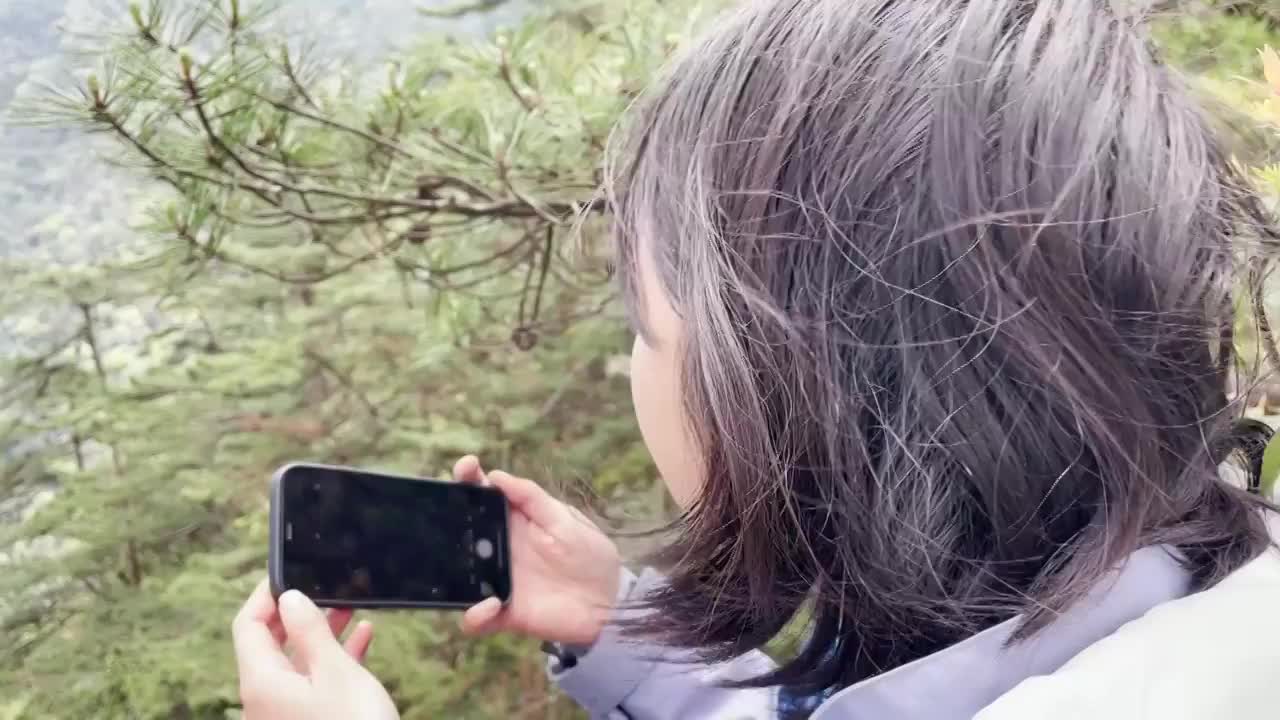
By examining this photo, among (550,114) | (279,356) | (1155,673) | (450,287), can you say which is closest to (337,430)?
(279,356)

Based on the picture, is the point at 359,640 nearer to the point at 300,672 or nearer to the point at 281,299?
the point at 300,672

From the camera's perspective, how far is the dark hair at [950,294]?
38 cm

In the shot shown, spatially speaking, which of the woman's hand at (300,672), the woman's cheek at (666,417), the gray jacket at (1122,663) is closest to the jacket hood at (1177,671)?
the gray jacket at (1122,663)

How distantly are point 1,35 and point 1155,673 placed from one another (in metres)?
0.98

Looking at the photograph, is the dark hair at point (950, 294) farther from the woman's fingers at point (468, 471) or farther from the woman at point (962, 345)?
the woman's fingers at point (468, 471)

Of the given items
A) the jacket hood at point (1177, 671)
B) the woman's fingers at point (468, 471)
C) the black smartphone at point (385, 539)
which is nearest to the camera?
the jacket hood at point (1177, 671)

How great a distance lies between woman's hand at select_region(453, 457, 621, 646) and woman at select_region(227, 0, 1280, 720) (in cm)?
28

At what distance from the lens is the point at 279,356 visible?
90cm

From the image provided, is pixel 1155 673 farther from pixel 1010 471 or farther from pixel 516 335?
pixel 516 335

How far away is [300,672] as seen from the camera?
57 cm

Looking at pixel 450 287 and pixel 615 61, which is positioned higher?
pixel 615 61

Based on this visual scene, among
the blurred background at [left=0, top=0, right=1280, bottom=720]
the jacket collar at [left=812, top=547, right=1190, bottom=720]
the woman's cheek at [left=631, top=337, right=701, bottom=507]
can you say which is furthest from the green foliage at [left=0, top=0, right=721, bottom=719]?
the jacket collar at [left=812, top=547, right=1190, bottom=720]

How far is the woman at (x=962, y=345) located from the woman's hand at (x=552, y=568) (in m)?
0.28

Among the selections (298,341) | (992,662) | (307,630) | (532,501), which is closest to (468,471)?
(532,501)
